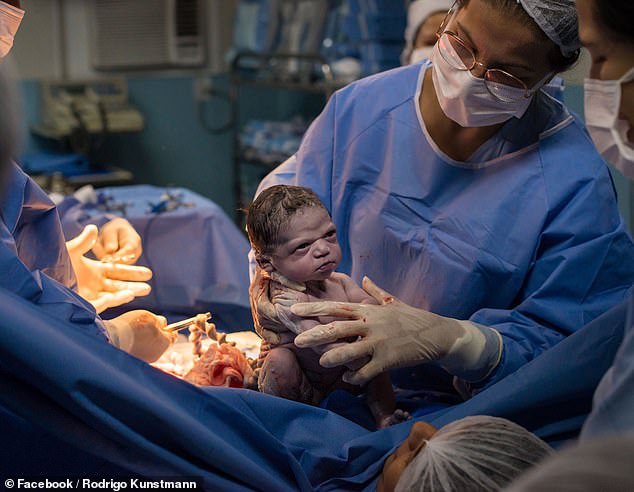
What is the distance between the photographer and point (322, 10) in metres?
5.05

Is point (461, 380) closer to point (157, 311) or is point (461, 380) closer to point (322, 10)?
point (157, 311)

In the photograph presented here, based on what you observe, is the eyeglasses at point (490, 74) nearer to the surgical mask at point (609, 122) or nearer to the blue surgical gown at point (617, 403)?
the surgical mask at point (609, 122)

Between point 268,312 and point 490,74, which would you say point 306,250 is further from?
point 490,74

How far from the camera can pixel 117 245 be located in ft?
7.52

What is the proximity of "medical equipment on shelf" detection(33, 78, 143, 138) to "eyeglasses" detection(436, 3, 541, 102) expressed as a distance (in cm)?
400

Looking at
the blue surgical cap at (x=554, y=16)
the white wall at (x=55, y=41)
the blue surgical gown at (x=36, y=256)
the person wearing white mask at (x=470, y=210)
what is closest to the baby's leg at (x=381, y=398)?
the person wearing white mask at (x=470, y=210)

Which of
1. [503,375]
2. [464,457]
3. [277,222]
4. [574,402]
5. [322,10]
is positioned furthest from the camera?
[322,10]

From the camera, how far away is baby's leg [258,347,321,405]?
5.49ft

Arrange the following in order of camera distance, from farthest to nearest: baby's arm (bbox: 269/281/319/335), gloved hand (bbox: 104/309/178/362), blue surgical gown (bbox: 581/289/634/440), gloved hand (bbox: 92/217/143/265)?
gloved hand (bbox: 92/217/143/265), gloved hand (bbox: 104/309/178/362), baby's arm (bbox: 269/281/319/335), blue surgical gown (bbox: 581/289/634/440)

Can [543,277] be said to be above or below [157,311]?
above

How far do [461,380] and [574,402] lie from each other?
1.06ft

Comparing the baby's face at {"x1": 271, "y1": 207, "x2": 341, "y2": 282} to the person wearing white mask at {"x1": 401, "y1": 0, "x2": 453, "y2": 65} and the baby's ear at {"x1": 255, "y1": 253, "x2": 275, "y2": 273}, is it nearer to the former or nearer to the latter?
the baby's ear at {"x1": 255, "y1": 253, "x2": 275, "y2": 273}

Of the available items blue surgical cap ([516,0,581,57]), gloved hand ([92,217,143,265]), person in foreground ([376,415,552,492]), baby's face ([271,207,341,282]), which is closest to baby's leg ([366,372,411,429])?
baby's face ([271,207,341,282])

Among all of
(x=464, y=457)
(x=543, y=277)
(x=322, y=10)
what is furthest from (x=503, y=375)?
(x=322, y=10)
